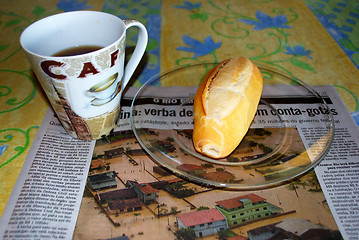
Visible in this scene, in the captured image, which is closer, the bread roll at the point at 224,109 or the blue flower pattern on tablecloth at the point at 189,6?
the bread roll at the point at 224,109

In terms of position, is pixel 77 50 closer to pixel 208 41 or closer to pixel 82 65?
pixel 82 65

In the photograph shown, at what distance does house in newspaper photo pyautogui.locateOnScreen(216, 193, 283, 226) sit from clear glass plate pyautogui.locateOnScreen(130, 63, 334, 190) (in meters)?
0.03

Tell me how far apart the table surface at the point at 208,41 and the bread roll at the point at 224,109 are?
235 mm

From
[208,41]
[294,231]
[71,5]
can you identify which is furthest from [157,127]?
[71,5]

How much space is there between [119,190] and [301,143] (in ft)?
1.05

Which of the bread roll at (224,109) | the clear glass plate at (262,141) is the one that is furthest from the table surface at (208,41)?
the bread roll at (224,109)

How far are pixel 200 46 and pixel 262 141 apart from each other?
1.28 ft

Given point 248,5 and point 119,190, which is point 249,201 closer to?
point 119,190

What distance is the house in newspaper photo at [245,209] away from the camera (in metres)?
0.44

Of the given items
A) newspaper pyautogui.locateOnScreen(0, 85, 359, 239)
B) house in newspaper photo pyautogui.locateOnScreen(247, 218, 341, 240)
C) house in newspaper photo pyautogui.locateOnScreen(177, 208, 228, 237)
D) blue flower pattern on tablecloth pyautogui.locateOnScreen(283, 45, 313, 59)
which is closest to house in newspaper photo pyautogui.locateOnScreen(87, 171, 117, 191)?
newspaper pyautogui.locateOnScreen(0, 85, 359, 239)

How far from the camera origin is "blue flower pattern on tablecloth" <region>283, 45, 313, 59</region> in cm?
81

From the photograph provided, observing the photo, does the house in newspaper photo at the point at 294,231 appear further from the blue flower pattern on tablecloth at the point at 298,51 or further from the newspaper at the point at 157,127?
the blue flower pattern on tablecloth at the point at 298,51

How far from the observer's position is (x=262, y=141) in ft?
1.79

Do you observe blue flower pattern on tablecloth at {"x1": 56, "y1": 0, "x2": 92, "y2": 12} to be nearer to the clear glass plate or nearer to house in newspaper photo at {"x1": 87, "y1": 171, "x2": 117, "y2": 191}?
the clear glass plate
